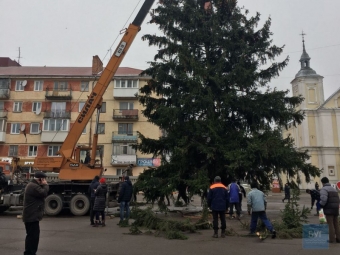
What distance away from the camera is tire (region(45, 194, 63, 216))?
16.2 meters

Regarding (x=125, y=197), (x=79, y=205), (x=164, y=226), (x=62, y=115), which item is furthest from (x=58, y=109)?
(x=164, y=226)

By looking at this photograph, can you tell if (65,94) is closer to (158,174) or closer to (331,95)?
(158,174)

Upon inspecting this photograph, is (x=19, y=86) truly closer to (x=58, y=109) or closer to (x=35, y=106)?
(x=35, y=106)

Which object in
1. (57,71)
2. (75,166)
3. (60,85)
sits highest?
(57,71)

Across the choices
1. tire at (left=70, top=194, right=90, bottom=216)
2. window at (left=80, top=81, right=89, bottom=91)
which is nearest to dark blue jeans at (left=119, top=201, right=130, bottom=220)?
tire at (left=70, top=194, right=90, bottom=216)

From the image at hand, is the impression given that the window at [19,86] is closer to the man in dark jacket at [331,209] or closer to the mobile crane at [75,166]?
the mobile crane at [75,166]

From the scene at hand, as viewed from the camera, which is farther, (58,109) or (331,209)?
(58,109)

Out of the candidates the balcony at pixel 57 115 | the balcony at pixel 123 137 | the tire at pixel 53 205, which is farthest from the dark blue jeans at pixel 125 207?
the balcony at pixel 57 115

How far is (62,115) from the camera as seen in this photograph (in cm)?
4525

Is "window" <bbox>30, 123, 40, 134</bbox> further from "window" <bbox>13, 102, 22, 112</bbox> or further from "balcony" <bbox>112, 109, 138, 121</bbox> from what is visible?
"balcony" <bbox>112, 109, 138, 121</bbox>

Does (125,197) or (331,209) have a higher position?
(125,197)

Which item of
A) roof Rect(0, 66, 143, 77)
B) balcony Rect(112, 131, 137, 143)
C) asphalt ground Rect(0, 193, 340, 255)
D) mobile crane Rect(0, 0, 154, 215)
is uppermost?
roof Rect(0, 66, 143, 77)

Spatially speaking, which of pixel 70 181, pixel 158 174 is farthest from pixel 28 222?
pixel 70 181

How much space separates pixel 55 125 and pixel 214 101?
33.7 meters
